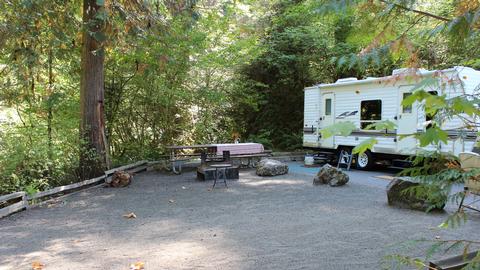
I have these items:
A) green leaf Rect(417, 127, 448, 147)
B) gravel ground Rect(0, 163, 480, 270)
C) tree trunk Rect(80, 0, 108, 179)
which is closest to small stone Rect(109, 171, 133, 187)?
gravel ground Rect(0, 163, 480, 270)

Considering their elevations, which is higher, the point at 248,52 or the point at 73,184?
the point at 248,52

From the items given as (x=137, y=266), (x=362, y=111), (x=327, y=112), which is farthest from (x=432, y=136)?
(x=327, y=112)

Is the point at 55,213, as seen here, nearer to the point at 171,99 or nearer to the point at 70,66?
the point at 70,66

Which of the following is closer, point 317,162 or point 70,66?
point 70,66

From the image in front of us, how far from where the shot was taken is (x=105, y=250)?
179 inches

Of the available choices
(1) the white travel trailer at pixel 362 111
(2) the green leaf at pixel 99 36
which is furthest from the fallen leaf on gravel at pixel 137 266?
(1) the white travel trailer at pixel 362 111

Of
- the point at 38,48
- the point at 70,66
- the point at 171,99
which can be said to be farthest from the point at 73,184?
the point at 171,99

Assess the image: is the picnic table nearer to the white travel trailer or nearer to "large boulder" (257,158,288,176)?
"large boulder" (257,158,288,176)

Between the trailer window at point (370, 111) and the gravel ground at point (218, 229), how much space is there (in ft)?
10.1

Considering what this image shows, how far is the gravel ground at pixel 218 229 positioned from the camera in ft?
13.8

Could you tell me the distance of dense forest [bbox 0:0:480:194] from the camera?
6318 mm

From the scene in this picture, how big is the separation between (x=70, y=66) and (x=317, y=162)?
7.79 m

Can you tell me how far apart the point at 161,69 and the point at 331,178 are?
459 centimetres

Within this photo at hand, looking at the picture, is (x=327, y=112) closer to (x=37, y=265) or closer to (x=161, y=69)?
(x=161, y=69)
